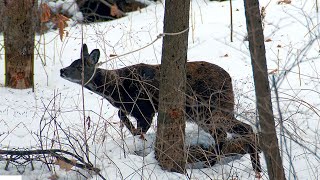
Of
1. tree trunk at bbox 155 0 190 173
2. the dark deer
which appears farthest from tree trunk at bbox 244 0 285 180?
the dark deer

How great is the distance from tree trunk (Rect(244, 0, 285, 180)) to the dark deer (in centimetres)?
Result: 124

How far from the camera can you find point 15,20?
10.2 m

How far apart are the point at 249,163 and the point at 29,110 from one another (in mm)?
3818

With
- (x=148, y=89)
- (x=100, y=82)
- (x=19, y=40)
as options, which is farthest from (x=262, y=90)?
(x=19, y=40)

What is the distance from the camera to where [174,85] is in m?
6.01

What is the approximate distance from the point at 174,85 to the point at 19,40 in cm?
486

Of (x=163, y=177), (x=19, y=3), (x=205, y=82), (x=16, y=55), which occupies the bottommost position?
(x=163, y=177)

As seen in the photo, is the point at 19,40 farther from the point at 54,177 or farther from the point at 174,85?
the point at 174,85

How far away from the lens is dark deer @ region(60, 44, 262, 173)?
22.6 feet

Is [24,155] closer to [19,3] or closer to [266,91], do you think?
[266,91]

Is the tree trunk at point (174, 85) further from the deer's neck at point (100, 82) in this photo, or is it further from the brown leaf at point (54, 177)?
the deer's neck at point (100, 82)

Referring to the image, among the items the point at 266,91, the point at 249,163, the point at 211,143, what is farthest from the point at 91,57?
the point at 266,91

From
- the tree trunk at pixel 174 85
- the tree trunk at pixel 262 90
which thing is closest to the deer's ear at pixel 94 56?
the tree trunk at pixel 174 85

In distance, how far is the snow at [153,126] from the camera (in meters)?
6.20
